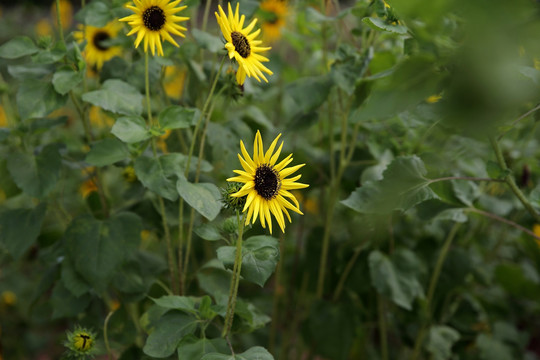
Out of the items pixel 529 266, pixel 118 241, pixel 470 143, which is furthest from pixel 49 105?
pixel 529 266

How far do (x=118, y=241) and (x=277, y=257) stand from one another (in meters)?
0.30

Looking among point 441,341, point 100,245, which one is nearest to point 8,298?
point 100,245

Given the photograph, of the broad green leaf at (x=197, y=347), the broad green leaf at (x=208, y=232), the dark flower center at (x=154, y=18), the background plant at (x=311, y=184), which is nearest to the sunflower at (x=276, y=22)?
the background plant at (x=311, y=184)

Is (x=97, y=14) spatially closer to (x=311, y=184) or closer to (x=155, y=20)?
(x=155, y=20)

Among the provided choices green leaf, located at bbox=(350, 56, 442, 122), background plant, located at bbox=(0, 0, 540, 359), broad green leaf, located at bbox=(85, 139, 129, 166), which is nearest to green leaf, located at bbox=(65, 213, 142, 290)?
background plant, located at bbox=(0, 0, 540, 359)

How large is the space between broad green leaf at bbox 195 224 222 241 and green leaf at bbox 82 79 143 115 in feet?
0.65

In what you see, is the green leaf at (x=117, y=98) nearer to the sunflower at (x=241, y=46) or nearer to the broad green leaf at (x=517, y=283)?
the sunflower at (x=241, y=46)

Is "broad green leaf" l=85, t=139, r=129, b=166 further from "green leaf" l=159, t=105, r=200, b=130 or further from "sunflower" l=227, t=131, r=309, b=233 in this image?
"sunflower" l=227, t=131, r=309, b=233

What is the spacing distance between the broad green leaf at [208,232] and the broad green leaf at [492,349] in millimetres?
708

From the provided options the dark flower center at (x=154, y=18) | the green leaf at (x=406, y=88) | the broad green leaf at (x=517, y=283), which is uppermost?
the green leaf at (x=406, y=88)

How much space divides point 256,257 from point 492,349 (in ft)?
2.31

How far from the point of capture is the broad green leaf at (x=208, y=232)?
59 cm

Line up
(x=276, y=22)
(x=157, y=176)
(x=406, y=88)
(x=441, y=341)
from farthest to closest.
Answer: (x=276, y=22) < (x=441, y=341) < (x=157, y=176) < (x=406, y=88)

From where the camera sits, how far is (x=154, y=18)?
0.61 m
